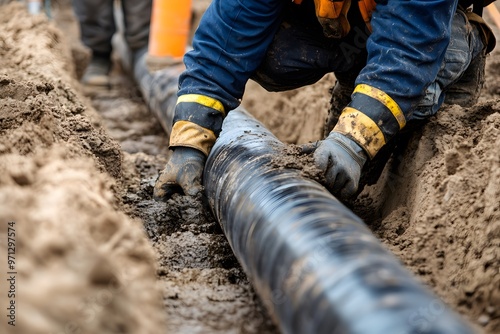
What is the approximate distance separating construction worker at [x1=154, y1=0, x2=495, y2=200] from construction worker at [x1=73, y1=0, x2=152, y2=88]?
9.55ft

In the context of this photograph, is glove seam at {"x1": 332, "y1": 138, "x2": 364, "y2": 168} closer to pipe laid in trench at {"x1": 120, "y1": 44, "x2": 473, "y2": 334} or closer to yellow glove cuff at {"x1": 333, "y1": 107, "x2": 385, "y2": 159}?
yellow glove cuff at {"x1": 333, "y1": 107, "x2": 385, "y2": 159}

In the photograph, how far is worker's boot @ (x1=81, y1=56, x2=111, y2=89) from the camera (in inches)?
216

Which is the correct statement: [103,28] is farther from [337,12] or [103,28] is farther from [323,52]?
[337,12]

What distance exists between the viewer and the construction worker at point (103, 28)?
553 centimetres

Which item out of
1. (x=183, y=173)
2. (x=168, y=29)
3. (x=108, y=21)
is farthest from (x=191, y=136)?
(x=108, y=21)

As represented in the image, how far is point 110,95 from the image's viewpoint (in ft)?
17.5

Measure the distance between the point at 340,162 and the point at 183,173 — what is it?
2.49ft

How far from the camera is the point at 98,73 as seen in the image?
5680mm

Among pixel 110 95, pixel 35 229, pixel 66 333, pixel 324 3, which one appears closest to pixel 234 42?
pixel 324 3

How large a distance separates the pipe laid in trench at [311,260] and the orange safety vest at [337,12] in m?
0.66

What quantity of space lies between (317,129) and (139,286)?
2376mm

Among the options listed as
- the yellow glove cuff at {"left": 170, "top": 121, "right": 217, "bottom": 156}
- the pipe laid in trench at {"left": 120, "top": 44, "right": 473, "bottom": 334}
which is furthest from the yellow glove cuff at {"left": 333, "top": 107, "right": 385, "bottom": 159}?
the yellow glove cuff at {"left": 170, "top": 121, "right": 217, "bottom": 156}

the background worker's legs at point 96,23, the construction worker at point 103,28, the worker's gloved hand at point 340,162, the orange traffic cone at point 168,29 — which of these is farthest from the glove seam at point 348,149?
the background worker's legs at point 96,23

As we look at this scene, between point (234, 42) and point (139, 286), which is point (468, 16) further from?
point (139, 286)
